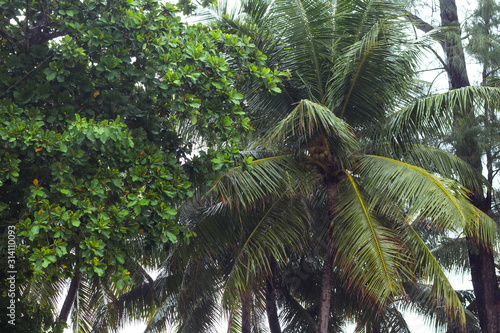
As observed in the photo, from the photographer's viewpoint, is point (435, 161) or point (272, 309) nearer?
point (435, 161)

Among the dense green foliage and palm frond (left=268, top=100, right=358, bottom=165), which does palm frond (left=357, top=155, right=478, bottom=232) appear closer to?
palm frond (left=268, top=100, right=358, bottom=165)

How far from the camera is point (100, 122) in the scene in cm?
576

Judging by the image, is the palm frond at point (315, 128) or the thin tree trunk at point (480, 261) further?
the thin tree trunk at point (480, 261)

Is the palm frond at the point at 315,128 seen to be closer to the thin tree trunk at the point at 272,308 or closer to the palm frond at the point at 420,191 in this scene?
the palm frond at the point at 420,191

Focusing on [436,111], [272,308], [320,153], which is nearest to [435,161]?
[436,111]

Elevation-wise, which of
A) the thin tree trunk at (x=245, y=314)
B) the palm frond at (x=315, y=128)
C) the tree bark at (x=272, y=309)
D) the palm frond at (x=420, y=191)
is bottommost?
the thin tree trunk at (x=245, y=314)

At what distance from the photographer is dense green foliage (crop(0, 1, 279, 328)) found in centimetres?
543

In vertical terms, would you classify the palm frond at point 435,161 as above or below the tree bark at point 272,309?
above

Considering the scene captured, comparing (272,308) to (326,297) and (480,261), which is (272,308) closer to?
(326,297)

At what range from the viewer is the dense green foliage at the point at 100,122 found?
5.43m

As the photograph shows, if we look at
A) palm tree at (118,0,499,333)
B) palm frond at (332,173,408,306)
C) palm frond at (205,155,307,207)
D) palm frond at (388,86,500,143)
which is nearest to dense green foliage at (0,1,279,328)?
palm frond at (205,155,307,207)

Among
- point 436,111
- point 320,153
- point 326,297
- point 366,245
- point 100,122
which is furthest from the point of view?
point 326,297

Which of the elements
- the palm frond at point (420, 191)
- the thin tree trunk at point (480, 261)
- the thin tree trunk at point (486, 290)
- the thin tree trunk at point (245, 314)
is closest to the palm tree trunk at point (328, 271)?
the palm frond at point (420, 191)

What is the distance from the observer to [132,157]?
19.3 ft
